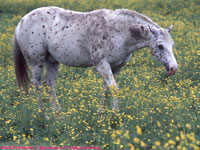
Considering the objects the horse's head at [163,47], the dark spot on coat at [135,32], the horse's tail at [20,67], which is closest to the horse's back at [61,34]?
the horse's tail at [20,67]

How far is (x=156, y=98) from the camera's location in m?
5.95

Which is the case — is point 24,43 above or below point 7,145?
above

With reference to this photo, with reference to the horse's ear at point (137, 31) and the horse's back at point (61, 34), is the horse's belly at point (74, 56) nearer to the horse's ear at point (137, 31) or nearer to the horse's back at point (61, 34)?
the horse's back at point (61, 34)

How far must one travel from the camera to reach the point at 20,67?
7.04 m

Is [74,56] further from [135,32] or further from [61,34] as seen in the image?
[135,32]

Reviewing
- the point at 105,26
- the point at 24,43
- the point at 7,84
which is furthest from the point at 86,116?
the point at 7,84

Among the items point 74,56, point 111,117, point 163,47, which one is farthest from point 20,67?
point 163,47

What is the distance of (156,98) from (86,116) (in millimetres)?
1450

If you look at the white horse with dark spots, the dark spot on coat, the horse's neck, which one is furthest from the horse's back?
the dark spot on coat

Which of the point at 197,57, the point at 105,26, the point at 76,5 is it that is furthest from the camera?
the point at 76,5

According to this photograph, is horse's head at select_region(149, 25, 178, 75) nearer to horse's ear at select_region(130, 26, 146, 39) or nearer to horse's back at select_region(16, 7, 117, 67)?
horse's ear at select_region(130, 26, 146, 39)

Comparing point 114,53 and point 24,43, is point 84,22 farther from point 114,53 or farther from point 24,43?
point 24,43

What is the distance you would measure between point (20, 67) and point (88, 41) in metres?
1.94

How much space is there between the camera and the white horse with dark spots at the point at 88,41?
5766 millimetres
